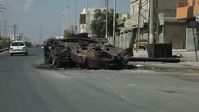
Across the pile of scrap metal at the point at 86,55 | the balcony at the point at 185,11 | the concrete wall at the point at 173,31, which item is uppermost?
the balcony at the point at 185,11

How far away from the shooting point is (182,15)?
63.5 metres

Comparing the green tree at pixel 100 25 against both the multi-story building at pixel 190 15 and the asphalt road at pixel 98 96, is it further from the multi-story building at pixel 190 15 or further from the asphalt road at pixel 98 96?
the asphalt road at pixel 98 96

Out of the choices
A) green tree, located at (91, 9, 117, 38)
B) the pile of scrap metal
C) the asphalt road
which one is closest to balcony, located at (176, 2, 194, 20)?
the pile of scrap metal

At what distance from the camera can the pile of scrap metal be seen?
3578 centimetres

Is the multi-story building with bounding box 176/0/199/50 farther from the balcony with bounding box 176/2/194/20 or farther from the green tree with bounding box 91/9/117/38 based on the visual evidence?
the green tree with bounding box 91/9/117/38

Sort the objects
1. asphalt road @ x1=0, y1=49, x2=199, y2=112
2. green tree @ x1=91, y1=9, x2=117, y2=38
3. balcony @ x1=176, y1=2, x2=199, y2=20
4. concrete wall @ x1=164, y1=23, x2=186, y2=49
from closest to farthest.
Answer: asphalt road @ x1=0, y1=49, x2=199, y2=112 → balcony @ x1=176, y1=2, x2=199, y2=20 → concrete wall @ x1=164, y1=23, x2=186, y2=49 → green tree @ x1=91, y1=9, x2=117, y2=38

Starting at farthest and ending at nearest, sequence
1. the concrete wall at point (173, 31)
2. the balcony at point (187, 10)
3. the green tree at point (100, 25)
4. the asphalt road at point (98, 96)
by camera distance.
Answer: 1. the green tree at point (100, 25)
2. the concrete wall at point (173, 31)
3. the balcony at point (187, 10)
4. the asphalt road at point (98, 96)

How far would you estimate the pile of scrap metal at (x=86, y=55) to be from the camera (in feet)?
117

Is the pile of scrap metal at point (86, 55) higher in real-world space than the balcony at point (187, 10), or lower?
lower

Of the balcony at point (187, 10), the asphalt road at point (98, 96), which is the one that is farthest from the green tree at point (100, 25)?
the asphalt road at point (98, 96)

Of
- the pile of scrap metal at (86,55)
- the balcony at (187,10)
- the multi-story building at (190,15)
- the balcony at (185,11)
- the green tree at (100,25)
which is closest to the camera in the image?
the pile of scrap metal at (86,55)

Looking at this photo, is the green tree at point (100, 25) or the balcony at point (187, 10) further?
the green tree at point (100, 25)

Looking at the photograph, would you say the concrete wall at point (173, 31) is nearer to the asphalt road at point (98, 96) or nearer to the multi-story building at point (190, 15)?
the multi-story building at point (190, 15)

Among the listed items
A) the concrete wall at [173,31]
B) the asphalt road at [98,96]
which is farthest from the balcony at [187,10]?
the asphalt road at [98,96]
